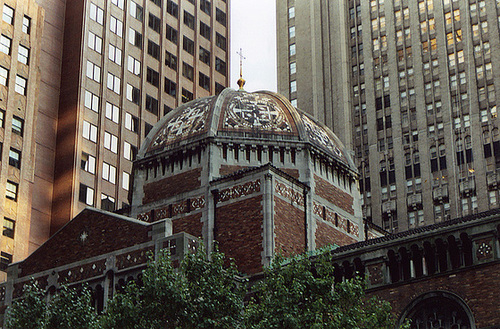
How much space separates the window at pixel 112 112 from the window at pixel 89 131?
2412 mm

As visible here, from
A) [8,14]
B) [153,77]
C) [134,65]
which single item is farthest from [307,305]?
[153,77]

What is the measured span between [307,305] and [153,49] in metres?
63.2

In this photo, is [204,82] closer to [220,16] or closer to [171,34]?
[171,34]

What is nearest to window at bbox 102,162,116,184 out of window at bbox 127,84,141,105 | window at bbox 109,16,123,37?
window at bbox 127,84,141,105

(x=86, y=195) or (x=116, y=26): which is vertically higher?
(x=116, y=26)

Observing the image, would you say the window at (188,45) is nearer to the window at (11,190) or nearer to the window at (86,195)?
the window at (86,195)

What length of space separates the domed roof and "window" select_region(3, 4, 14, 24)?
28.0 metres

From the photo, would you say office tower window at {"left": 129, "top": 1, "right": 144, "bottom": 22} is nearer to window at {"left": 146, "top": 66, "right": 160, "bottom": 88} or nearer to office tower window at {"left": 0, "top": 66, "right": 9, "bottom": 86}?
window at {"left": 146, "top": 66, "right": 160, "bottom": 88}

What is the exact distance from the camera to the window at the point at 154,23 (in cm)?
9762

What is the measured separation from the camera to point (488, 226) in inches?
1651

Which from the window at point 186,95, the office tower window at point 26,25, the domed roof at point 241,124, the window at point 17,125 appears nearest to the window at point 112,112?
the window at point 186,95

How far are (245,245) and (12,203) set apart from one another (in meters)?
32.0

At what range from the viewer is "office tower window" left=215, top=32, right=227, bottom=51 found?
346ft

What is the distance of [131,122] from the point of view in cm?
9131
